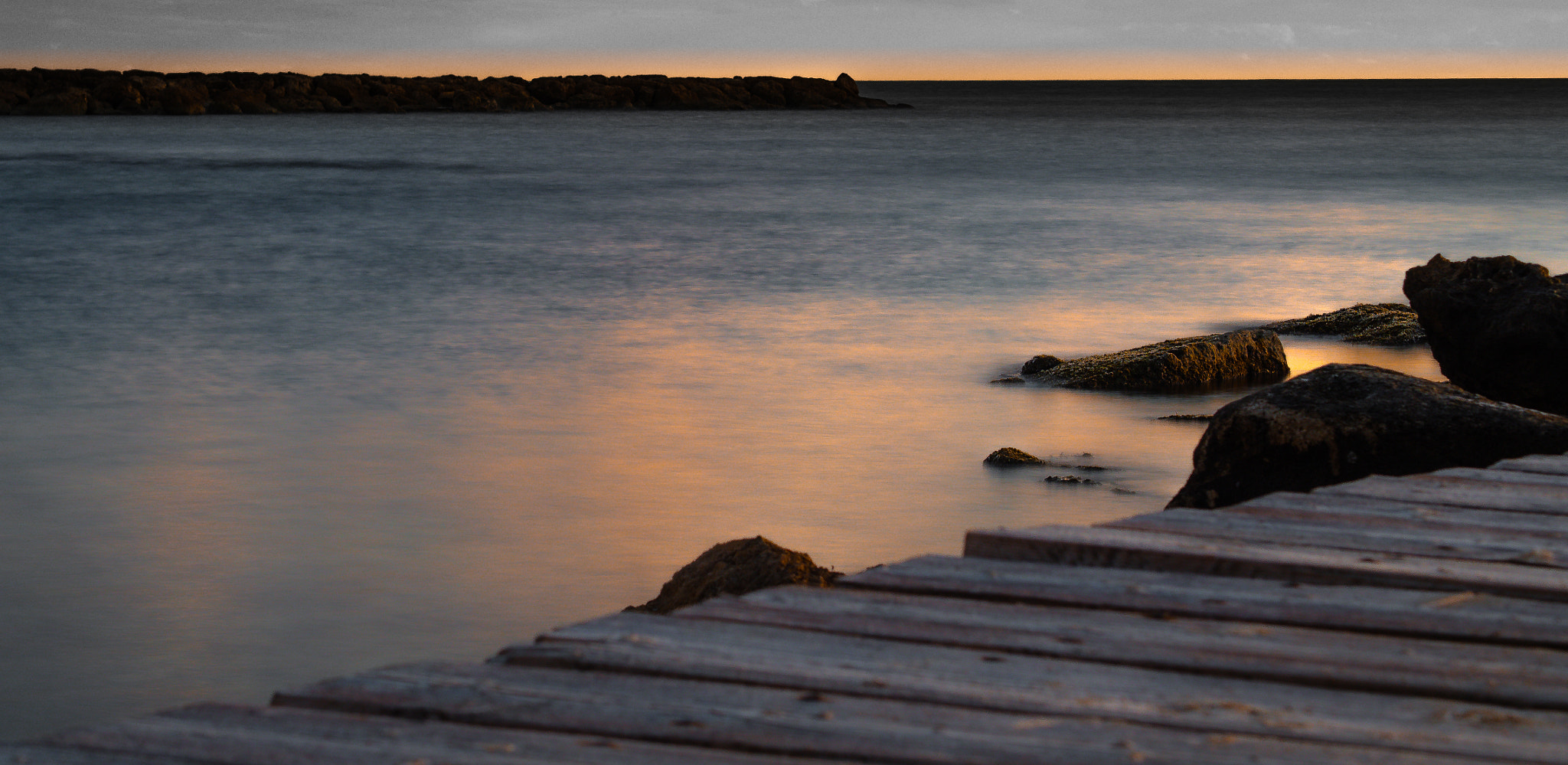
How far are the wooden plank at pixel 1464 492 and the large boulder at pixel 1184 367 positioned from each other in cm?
587

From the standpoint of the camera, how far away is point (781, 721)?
1759mm

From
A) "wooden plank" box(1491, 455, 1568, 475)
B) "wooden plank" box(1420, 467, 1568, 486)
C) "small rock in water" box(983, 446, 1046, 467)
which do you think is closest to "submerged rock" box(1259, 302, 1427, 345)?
"small rock in water" box(983, 446, 1046, 467)

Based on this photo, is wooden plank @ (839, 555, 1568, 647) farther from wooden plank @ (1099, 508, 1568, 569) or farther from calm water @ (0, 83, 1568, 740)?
calm water @ (0, 83, 1568, 740)

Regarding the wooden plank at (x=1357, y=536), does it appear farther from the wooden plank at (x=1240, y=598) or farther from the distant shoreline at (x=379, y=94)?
the distant shoreline at (x=379, y=94)

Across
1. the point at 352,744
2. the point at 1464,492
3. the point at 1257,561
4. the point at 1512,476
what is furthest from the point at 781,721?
the point at 1512,476

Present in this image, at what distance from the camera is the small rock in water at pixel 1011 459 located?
769cm

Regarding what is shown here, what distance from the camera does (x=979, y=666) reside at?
1969 mm

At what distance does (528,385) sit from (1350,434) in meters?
6.36

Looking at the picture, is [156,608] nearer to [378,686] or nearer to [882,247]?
[378,686]

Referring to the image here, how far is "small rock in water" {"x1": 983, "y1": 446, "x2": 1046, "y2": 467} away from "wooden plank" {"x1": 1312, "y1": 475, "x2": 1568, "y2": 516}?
4349mm

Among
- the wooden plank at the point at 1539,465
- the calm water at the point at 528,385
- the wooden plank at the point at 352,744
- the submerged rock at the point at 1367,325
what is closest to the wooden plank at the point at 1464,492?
the wooden plank at the point at 1539,465

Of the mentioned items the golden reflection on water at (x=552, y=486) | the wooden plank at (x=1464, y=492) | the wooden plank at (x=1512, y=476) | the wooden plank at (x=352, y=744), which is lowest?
the golden reflection on water at (x=552, y=486)

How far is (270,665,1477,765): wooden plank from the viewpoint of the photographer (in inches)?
66.1

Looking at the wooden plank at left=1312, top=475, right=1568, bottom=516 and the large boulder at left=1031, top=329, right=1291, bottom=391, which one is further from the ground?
the wooden plank at left=1312, top=475, right=1568, bottom=516
